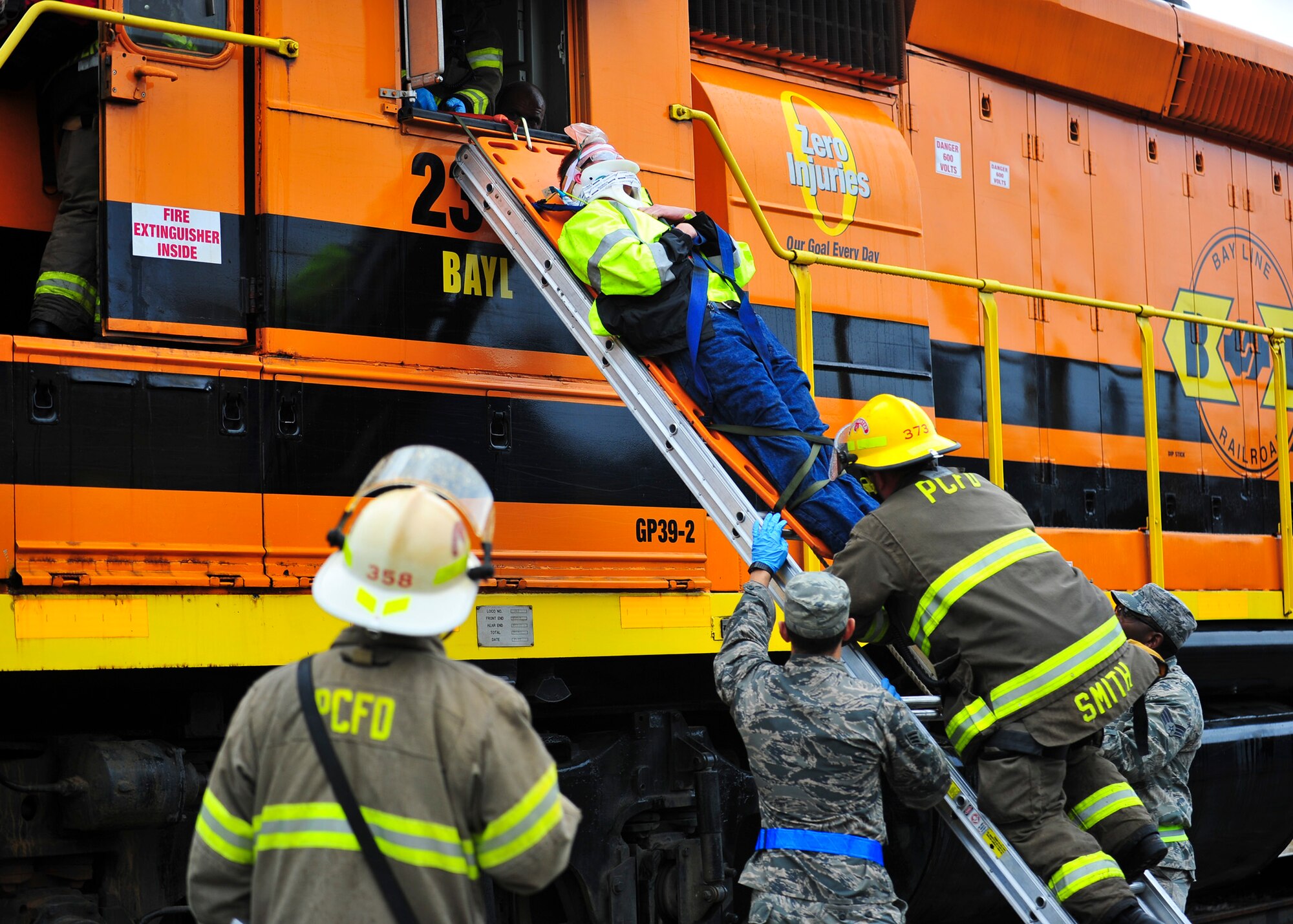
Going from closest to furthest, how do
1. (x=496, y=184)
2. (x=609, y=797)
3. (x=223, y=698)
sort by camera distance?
(x=223, y=698) → (x=496, y=184) → (x=609, y=797)

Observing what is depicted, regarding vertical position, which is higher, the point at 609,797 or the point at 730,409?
the point at 730,409

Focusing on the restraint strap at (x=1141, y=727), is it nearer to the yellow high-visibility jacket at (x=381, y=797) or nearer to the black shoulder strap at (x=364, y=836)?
the yellow high-visibility jacket at (x=381, y=797)

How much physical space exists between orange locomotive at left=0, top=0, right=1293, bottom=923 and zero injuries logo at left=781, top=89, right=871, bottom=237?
1 cm

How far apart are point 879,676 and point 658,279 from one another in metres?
1.26

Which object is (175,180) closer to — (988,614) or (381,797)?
(381,797)

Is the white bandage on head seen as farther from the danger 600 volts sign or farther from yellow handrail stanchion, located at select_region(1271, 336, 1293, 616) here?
yellow handrail stanchion, located at select_region(1271, 336, 1293, 616)

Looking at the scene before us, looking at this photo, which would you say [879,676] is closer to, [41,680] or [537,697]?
[537,697]

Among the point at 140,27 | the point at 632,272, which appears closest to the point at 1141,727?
the point at 632,272

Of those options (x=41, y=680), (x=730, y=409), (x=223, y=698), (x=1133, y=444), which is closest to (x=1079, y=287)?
(x=1133, y=444)

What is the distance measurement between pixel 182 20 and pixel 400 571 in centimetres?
228

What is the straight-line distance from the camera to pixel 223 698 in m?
3.89

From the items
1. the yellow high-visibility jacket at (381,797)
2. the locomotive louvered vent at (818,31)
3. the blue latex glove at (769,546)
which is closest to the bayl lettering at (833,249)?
the locomotive louvered vent at (818,31)

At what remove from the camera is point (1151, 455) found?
5852 millimetres

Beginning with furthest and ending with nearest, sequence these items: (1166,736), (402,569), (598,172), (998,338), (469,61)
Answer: (998,338), (1166,736), (469,61), (598,172), (402,569)
